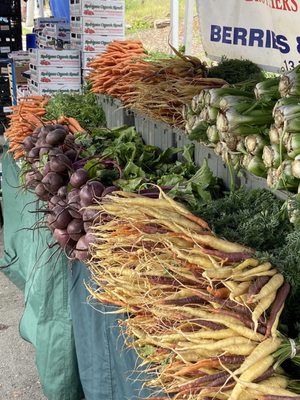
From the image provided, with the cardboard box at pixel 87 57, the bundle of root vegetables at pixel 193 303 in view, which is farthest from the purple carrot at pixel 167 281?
the cardboard box at pixel 87 57

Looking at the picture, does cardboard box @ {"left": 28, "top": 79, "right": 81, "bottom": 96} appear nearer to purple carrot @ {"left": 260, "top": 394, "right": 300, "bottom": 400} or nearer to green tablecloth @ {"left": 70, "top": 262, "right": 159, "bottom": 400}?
green tablecloth @ {"left": 70, "top": 262, "right": 159, "bottom": 400}

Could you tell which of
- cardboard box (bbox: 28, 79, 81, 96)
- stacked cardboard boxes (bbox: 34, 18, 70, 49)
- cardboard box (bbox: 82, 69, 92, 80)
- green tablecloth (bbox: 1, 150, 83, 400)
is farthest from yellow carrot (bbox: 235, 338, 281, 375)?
stacked cardboard boxes (bbox: 34, 18, 70, 49)

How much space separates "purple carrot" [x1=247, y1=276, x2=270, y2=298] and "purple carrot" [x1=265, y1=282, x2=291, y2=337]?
0.05 metres

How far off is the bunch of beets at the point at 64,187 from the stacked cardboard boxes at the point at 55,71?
A: 2.09 metres

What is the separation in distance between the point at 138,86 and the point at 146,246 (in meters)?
2.24

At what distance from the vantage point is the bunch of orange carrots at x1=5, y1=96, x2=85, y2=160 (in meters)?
4.34

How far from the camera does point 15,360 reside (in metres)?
3.65

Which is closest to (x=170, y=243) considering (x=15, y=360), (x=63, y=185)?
(x=63, y=185)

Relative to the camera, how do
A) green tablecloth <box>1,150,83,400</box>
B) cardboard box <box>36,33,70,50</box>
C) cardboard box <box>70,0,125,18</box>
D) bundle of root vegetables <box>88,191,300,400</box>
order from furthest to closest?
cardboard box <box>36,33,70,50</box>, cardboard box <box>70,0,125,18</box>, green tablecloth <box>1,150,83,400</box>, bundle of root vegetables <box>88,191,300,400</box>

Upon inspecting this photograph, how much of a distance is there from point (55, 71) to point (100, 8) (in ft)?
2.58

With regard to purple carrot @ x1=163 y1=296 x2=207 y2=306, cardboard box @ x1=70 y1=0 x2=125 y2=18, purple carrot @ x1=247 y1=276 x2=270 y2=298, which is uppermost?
cardboard box @ x1=70 y1=0 x2=125 y2=18

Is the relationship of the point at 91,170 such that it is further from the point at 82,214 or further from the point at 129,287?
the point at 129,287

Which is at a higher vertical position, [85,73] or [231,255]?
[85,73]

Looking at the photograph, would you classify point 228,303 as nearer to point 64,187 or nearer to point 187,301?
point 187,301
